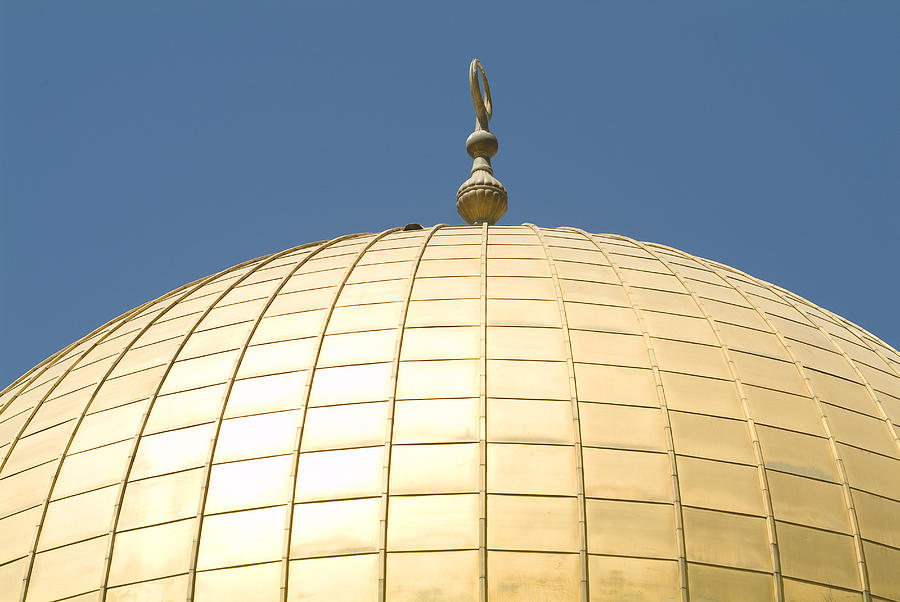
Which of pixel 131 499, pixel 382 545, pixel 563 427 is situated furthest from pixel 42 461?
pixel 563 427

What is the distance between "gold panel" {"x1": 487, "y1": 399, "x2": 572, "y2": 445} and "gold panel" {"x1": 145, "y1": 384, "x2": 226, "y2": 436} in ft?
11.3

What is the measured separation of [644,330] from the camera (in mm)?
19047

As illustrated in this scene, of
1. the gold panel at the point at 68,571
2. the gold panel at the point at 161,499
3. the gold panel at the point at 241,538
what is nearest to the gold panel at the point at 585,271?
the gold panel at the point at 241,538

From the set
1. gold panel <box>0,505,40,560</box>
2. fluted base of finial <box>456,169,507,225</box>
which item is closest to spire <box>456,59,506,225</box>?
fluted base of finial <box>456,169,507,225</box>

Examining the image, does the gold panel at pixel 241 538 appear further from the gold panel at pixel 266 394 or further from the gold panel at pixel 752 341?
the gold panel at pixel 752 341

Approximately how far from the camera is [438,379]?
17.8 metres

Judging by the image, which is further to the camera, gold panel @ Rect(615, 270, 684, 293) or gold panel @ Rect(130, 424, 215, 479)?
gold panel @ Rect(615, 270, 684, 293)

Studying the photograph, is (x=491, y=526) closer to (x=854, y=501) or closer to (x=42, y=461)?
(x=854, y=501)

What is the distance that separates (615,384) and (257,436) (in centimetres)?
426

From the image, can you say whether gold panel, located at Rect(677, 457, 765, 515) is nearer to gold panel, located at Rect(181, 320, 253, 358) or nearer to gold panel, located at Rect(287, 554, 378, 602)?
gold panel, located at Rect(287, 554, 378, 602)

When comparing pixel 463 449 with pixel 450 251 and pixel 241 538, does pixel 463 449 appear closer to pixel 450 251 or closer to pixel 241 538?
pixel 241 538

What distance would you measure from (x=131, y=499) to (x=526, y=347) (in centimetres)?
502

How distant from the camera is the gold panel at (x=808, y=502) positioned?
55.6 feet

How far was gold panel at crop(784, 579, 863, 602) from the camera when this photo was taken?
1620cm
